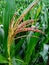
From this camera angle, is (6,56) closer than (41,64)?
Yes

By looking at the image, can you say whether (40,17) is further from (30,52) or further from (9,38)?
(9,38)

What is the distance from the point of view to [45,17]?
1882 mm

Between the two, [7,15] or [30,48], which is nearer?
[7,15]

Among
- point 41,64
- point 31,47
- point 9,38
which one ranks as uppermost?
point 9,38

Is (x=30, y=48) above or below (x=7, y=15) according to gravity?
below

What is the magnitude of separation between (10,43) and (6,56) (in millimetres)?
87

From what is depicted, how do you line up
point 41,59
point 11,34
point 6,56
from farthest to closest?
point 41,59
point 6,56
point 11,34

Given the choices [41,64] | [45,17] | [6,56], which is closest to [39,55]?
[41,64]

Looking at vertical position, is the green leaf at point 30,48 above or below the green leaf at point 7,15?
below

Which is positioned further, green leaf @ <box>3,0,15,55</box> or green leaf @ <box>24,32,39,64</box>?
green leaf @ <box>24,32,39,64</box>

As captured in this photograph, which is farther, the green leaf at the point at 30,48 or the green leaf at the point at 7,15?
the green leaf at the point at 30,48

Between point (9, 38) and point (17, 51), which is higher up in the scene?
point (9, 38)

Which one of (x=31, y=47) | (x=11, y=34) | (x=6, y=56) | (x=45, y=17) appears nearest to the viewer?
(x=11, y=34)

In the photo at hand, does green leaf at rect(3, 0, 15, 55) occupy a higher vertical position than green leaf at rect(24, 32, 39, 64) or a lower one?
higher
